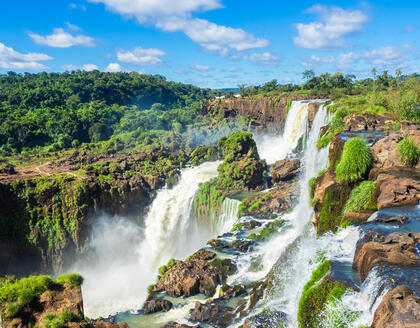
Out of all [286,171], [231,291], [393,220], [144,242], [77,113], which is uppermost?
[77,113]

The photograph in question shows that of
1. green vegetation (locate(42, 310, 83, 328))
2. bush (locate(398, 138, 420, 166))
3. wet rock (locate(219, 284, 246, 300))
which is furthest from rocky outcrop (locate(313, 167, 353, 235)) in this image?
green vegetation (locate(42, 310, 83, 328))

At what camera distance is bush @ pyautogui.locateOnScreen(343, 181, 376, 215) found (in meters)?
11.9

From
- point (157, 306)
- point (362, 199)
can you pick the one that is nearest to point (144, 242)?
point (157, 306)

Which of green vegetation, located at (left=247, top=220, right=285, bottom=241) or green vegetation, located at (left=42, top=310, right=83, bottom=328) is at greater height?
green vegetation, located at (left=42, top=310, right=83, bottom=328)

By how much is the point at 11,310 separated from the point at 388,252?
35.9 feet

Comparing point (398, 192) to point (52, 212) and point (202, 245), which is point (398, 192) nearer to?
point (202, 245)

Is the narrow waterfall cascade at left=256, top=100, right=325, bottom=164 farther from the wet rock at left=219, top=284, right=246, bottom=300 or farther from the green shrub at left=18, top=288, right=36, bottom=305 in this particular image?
the green shrub at left=18, top=288, right=36, bottom=305

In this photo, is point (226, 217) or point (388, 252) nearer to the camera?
point (388, 252)

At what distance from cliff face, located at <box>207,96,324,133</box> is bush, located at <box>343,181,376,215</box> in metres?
37.9

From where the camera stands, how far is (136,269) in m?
30.8

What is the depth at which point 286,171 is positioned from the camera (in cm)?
3148

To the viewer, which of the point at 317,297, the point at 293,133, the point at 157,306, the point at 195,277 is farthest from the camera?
the point at 293,133

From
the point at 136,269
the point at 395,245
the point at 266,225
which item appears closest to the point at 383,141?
the point at 395,245

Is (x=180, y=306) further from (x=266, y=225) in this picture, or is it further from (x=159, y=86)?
(x=159, y=86)
